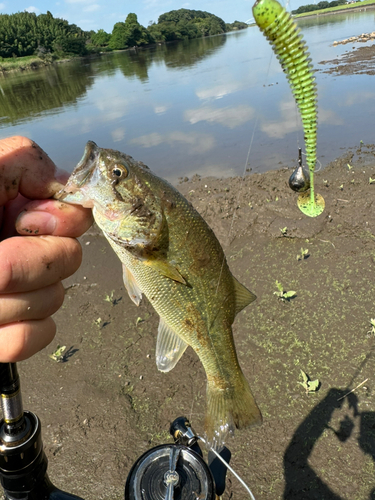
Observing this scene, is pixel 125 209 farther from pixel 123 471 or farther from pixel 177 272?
pixel 123 471

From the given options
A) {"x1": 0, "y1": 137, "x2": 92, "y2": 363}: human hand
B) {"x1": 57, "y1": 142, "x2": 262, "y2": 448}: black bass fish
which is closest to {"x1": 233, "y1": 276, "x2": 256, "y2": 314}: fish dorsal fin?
{"x1": 57, "y1": 142, "x2": 262, "y2": 448}: black bass fish

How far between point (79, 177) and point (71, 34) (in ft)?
284

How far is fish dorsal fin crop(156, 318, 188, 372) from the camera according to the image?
226cm

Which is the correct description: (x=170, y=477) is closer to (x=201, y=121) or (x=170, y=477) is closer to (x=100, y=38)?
(x=201, y=121)

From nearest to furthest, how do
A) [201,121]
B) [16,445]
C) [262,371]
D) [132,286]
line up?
[16,445], [132,286], [262,371], [201,121]

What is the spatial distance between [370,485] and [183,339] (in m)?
2.34

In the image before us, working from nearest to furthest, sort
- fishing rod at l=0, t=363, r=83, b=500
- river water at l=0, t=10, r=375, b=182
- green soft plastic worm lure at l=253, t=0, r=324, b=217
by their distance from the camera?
green soft plastic worm lure at l=253, t=0, r=324, b=217 → fishing rod at l=0, t=363, r=83, b=500 → river water at l=0, t=10, r=375, b=182

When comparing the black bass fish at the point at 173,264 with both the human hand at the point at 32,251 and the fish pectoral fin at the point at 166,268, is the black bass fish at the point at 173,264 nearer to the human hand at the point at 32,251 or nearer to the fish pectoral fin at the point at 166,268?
the fish pectoral fin at the point at 166,268

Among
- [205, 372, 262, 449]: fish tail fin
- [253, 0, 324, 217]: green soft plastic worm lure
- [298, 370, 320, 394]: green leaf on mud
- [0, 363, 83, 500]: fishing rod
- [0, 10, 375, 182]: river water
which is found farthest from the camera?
[0, 10, 375, 182]: river water

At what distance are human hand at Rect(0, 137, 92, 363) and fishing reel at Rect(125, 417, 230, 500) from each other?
89cm

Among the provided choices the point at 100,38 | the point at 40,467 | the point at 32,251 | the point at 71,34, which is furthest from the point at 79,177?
the point at 100,38

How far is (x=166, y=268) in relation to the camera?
1994mm

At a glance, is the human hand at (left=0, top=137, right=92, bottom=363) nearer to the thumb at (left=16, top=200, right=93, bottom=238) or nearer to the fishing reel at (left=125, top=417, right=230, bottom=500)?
the thumb at (left=16, top=200, right=93, bottom=238)

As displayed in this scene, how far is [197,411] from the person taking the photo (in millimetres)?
3758
